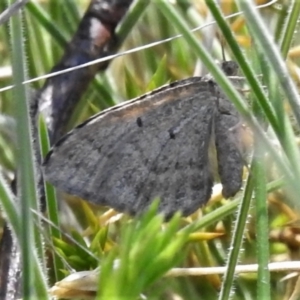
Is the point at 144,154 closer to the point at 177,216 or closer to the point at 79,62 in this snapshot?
the point at 79,62

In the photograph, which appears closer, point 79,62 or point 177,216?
point 177,216

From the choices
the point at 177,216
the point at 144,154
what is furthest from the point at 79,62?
the point at 177,216

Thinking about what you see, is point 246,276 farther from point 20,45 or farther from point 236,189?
point 20,45

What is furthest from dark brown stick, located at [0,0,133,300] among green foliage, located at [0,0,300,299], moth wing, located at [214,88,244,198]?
moth wing, located at [214,88,244,198]

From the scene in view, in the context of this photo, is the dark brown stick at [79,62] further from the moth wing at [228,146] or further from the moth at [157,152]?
A: the moth wing at [228,146]

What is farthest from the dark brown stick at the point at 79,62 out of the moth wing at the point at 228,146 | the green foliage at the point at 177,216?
the moth wing at the point at 228,146

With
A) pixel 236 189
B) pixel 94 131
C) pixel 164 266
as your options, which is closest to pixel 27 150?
pixel 164 266

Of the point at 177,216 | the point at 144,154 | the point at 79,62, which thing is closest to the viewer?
the point at 177,216

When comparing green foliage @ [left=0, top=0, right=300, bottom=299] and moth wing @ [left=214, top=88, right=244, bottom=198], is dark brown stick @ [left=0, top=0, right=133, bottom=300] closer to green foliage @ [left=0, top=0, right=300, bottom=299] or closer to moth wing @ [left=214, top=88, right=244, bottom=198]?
green foliage @ [left=0, top=0, right=300, bottom=299]
